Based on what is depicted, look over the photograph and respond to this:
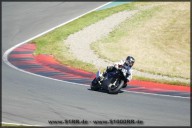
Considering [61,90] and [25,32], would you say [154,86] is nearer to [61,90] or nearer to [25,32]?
[61,90]

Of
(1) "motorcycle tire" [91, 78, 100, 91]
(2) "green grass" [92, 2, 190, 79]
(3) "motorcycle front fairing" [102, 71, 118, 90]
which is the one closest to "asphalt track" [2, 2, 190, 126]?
(1) "motorcycle tire" [91, 78, 100, 91]

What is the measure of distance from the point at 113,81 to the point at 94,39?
47.1 feet

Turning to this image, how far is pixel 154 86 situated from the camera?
21000 millimetres

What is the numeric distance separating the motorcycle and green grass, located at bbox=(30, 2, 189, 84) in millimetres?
4959

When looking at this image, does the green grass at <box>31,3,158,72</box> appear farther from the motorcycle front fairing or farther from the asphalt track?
the motorcycle front fairing

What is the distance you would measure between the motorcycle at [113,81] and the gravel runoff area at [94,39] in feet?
17.1

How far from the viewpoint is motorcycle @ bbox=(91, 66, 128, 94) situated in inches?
717

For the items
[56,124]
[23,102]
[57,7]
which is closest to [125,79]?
[23,102]

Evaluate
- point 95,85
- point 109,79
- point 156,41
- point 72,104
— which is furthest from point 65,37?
point 72,104

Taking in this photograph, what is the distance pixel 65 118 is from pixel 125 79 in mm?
4747

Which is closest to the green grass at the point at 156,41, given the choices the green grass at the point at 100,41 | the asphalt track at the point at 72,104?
the green grass at the point at 100,41

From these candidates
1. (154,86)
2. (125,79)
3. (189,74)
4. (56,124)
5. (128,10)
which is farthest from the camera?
(128,10)

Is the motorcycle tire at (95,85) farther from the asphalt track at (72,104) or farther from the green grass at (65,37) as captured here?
the green grass at (65,37)

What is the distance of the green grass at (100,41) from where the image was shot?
26.1 metres
